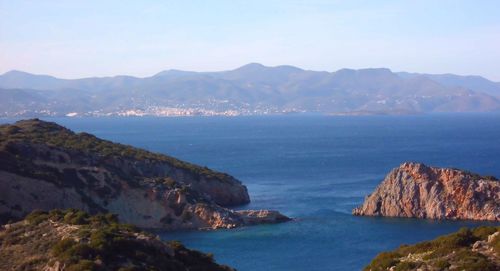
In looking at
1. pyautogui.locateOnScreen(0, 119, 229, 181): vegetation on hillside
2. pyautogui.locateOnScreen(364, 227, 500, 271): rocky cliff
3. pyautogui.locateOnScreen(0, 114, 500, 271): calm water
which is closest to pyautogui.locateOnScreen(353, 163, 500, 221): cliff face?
pyautogui.locateOnScreen(0, 114, 500, 271): calm water

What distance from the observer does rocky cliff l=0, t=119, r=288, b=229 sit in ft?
170

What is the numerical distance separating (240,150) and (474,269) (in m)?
109

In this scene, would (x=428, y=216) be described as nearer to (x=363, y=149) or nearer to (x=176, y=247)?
(x=176, y=247)

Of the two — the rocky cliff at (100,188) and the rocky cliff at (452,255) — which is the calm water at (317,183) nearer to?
the rocky cliff at (100,188)

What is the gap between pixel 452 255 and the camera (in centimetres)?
2308

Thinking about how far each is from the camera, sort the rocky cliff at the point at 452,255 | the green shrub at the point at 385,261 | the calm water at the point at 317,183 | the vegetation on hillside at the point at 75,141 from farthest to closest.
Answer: the vegetation on hillside at the point at 75,141 → the calm water at the point at 317,183 → the green shrub at the point at 385,261 → the rocky cliff at the point at 452,255

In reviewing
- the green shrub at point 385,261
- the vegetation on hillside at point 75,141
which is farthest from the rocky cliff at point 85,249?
the vegetation on hillside at point 75,141

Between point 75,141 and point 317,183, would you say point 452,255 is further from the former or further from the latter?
point 317,183

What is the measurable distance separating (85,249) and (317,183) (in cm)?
6012

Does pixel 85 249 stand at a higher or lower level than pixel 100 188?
higher

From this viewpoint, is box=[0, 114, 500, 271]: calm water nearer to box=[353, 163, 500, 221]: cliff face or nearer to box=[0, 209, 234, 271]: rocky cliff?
box=[353, 163, 500, 221]: cliff face

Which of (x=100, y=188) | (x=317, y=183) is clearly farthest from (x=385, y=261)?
(x=317, y=183)

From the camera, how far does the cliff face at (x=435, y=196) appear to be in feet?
200

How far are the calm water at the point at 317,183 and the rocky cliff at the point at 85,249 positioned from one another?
55.4ft
